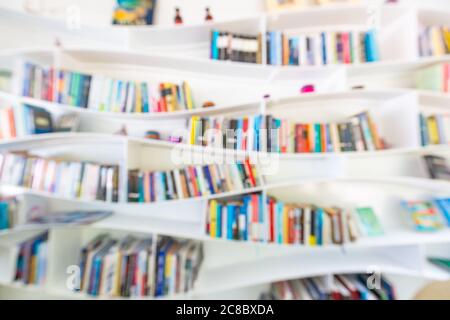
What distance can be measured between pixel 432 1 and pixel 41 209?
2822 mm

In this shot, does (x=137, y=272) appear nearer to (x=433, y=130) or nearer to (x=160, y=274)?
(x=160, y=274)

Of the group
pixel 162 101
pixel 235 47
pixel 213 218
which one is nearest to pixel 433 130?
pixel 235 47

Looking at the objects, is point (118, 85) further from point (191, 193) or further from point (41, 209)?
point (41, 209)

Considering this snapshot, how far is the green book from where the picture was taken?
116 centimetres

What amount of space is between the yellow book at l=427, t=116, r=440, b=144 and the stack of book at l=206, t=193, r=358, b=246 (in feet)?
2.27

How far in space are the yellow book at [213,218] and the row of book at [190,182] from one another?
64 millimetres

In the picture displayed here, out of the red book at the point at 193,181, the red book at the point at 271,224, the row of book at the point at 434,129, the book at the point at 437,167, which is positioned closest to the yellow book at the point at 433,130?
the row of book at the point at 434,129

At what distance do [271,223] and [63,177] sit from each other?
1158 mm

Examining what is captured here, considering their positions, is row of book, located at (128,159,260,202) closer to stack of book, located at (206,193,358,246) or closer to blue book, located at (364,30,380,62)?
stack of book, located at (206,193,358,246)

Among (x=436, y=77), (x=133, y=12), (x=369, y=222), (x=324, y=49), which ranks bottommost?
(x=369, y=222)

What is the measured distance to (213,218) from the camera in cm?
108

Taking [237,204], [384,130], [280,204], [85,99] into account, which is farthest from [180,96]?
[384,130]

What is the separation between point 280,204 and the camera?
1.08 metres

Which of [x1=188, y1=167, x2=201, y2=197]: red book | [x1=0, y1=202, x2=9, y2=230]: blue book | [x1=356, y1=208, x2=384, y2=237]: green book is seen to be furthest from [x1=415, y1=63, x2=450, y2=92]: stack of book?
[x1=0, y1=202, x2=9, y2=230]: blue book
